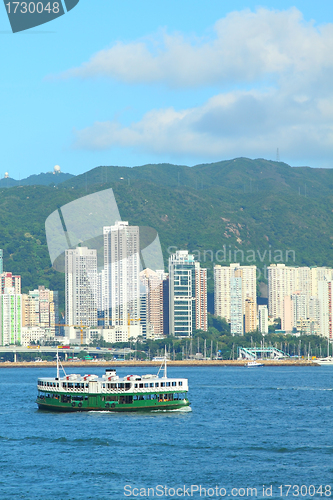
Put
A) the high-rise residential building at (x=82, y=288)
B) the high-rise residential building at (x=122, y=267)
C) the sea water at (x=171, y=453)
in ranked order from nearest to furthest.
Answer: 1. the sea water at (x=171, y=453)
2. the high-rise residential building at (x=122, y=267)
3. the high-rise residential building at (x=82, y=288)

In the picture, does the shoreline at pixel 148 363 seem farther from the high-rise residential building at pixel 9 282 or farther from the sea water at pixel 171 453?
the sea water at pixel 171 453

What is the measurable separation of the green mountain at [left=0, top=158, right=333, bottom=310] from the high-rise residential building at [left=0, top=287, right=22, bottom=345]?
1792 cm

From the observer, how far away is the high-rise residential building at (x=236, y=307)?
270ft

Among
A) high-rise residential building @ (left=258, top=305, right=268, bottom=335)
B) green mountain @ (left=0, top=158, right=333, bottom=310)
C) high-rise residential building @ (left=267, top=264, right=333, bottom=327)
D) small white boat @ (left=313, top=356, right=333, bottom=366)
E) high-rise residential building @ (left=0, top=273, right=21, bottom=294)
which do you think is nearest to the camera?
small white boat @ (left=313, top=356, right=333, bottom=366)

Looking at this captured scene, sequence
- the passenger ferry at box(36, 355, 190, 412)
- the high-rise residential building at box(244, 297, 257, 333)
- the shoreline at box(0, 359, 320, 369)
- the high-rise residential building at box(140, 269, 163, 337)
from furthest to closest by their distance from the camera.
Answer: the high-rise residential building at box(244, 297, 257, 333) < the high-rise residential building at box(140, 269, 163, 337) < the shoreline at box(0, 359, 320, 369) < the passenger ferry at box(36, 355, 190, 412)

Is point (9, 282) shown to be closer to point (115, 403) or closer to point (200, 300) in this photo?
point (200, 300)

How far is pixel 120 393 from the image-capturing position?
23594mm

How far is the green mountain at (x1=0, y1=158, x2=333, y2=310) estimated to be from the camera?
105 metres

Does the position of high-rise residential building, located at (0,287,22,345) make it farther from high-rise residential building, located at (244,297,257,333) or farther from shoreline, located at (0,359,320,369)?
high-rise residential building, located at (244,297,257,333)

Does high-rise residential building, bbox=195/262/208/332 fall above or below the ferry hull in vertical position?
above

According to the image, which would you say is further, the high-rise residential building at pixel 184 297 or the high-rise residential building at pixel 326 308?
the high-rise residential building at pixel 326 308

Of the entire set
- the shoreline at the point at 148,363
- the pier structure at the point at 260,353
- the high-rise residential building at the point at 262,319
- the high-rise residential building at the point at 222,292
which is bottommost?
the shoreline at the point at 148,363
